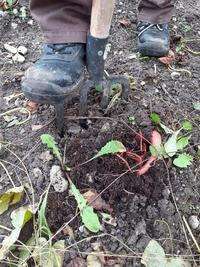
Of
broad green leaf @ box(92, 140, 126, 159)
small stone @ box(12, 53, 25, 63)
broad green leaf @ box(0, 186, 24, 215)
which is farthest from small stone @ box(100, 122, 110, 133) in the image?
small stone @ box(12, 53, 25, 63)

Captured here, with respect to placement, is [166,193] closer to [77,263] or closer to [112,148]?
[112,148]

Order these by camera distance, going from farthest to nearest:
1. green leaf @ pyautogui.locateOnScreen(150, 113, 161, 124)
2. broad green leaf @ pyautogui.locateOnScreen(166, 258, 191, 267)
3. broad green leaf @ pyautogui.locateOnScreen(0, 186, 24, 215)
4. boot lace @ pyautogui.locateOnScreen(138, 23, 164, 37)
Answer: boot lace @ pyautogui.locateOnScreen(138, 23, 164, 37)
green leaf @ pyautogui.locateOnScreen(150, 113, 161, 124)
broad green leaf @ pyautogui.locateOnScreen(0, 186, 24, 215)
broad green leaf @ pyautogui.locateOnScreen(166, 258, 191, 267)

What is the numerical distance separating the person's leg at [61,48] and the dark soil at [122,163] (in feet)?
0.52

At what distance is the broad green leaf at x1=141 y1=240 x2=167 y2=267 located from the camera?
1240mm

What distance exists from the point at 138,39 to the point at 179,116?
1.61ft

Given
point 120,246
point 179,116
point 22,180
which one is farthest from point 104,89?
point 120,246

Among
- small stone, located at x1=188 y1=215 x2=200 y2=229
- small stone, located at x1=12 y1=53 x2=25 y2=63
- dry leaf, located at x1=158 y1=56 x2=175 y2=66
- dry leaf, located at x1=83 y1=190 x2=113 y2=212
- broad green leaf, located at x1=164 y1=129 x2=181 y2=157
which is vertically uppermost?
dry leaf, located at x1=158 y1=56 x2=175 y2=66

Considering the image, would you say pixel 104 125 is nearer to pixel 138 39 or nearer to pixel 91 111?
pixel 91 111

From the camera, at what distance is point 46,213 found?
1354 mm

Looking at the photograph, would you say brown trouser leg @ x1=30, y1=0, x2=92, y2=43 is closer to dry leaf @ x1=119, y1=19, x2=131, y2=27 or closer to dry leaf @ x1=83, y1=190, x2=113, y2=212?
dry leaf @ x1=83, y1=190, x2=113, y2=212

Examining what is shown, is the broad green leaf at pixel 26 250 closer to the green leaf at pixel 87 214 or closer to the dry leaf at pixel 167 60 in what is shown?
the green leaf at pixel 87 214

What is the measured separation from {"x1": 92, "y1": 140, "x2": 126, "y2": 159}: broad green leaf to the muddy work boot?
66 cm

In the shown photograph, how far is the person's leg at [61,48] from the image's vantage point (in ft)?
4.78

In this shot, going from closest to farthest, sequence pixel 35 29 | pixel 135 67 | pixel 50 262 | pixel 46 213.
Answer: pixel 50 262, pixel 46 213, pixel 135 67, pixel 35 29
